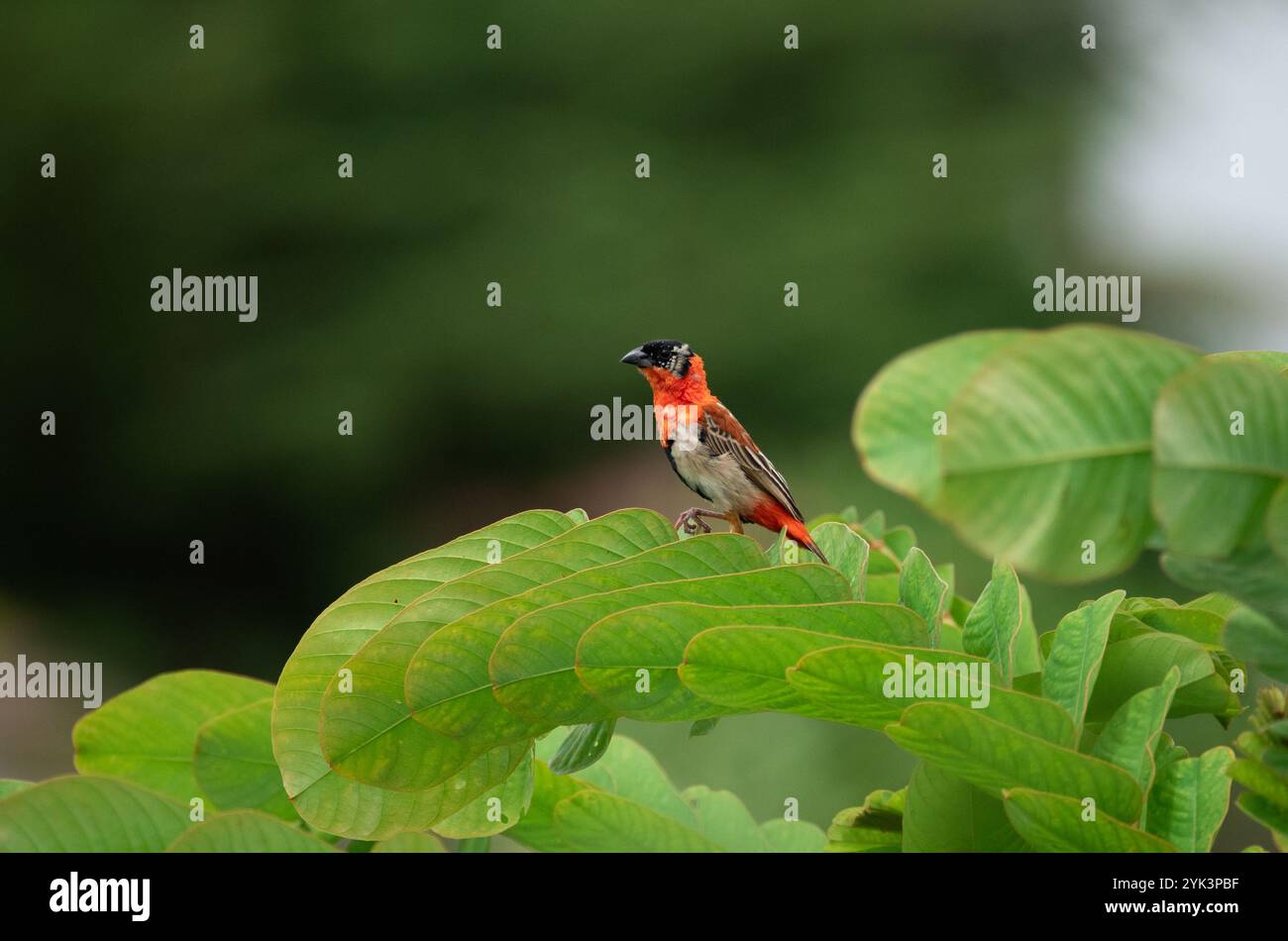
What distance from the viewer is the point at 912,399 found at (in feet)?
0.93

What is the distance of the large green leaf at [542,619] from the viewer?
1.25 ft

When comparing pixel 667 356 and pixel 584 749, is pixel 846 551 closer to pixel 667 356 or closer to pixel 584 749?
pixel 584 749

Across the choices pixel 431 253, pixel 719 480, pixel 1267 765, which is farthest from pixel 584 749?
pixel 431 253

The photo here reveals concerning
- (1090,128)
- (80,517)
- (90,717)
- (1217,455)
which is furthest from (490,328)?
(1217,455)

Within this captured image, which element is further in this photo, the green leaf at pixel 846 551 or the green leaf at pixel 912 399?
the green leaf at pixel 846 551

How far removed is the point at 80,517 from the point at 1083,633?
4745mm

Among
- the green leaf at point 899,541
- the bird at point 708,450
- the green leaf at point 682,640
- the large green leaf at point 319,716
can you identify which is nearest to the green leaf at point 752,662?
the green leaf at point 682,640

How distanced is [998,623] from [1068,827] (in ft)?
0.28

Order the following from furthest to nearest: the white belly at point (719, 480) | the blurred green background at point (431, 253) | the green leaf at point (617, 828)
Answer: the blurred green background at point (431, 253), the white belly at point (719, 480), the green leaf at point (617, 828)

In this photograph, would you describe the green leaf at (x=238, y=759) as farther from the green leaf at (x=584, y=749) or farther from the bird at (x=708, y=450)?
the bird at (x=708, y=450)

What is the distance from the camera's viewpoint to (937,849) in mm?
406

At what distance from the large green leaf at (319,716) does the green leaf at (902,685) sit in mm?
138

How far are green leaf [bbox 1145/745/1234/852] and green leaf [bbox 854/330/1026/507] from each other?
0.18m
